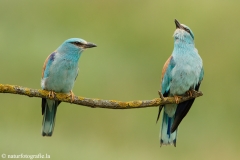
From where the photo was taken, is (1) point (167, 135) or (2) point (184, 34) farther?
(1) point (167, 135)

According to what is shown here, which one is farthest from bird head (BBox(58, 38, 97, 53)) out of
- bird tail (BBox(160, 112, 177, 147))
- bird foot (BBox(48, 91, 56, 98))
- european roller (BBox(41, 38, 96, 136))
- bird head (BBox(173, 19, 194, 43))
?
bird tail (BBox(160, 112, 177, 147))

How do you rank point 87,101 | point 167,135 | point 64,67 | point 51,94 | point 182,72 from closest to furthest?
point 87,101 < point 51,94 < point 64,67 < point 182,72 < point 167,135

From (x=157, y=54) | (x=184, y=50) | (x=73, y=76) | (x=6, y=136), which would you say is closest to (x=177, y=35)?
(x=184, y=50)

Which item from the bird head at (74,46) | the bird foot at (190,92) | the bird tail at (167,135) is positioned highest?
the bird head at (74,46)

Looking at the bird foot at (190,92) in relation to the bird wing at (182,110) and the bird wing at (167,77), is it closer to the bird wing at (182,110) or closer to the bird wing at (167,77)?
the bird wing at (182,110)

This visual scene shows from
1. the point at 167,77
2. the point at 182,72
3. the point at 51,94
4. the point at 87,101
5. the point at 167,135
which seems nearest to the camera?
the point at 87,101

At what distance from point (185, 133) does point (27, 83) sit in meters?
3.94

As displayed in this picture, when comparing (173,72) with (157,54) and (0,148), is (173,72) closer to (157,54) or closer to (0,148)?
(0,148)

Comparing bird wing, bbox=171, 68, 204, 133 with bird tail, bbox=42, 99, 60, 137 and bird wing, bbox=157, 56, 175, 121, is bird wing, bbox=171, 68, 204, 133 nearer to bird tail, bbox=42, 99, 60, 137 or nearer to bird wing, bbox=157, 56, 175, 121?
bird wing, bbox=157, 56, 175, 121

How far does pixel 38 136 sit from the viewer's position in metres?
11.6

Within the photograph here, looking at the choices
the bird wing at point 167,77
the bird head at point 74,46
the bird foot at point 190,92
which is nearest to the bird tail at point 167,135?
the bird wing at point 167,77

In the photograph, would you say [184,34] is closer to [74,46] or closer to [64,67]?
[74,46]

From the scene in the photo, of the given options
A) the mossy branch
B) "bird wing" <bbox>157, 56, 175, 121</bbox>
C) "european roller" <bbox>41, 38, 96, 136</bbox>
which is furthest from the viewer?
"bird wing" <bbox>157, 56, 175, 121</bbox>

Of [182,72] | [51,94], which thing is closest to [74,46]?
[51,94]
